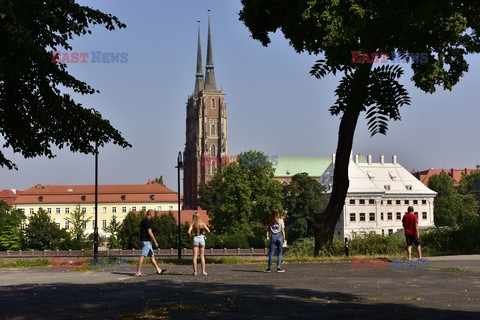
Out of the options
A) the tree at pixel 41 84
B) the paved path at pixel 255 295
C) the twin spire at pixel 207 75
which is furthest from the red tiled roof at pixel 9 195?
the tree at pixel 41 84

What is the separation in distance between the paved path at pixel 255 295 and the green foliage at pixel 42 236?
94333 mm

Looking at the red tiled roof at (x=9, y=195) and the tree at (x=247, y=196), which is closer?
the tree at (x=247, y=196)

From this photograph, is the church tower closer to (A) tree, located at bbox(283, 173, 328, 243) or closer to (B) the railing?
(B) the railing

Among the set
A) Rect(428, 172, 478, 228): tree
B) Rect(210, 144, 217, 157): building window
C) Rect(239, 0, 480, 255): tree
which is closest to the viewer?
Rect(239, 0, 480, 255): tree

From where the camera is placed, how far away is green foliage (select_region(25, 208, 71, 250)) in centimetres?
10800

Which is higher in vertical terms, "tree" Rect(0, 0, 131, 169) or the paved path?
"tree" Rect(0, 0, 131, 169)

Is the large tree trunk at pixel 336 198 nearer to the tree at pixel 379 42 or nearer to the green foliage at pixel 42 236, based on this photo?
the tree at pixel 379 42

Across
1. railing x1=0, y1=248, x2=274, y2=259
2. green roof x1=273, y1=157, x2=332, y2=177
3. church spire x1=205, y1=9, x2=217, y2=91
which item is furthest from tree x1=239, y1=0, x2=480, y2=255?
church spire x1=205, y1=9, x2=217, y2=91

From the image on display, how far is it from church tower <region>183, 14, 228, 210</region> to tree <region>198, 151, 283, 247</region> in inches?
2889

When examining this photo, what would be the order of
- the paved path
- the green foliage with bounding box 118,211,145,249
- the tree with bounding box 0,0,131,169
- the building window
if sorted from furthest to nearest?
the building window
the green foliage with bounding box 118,211,145,249
the paved path
the tree with bounding box 0,0,131,169

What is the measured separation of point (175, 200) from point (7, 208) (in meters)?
45.3

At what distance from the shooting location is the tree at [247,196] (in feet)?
288

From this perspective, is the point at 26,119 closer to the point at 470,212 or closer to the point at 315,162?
the point at 470,212

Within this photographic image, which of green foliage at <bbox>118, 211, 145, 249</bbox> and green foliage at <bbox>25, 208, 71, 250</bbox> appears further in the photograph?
green foliage at <bbox>25, 208, 71, 250</bbox>
